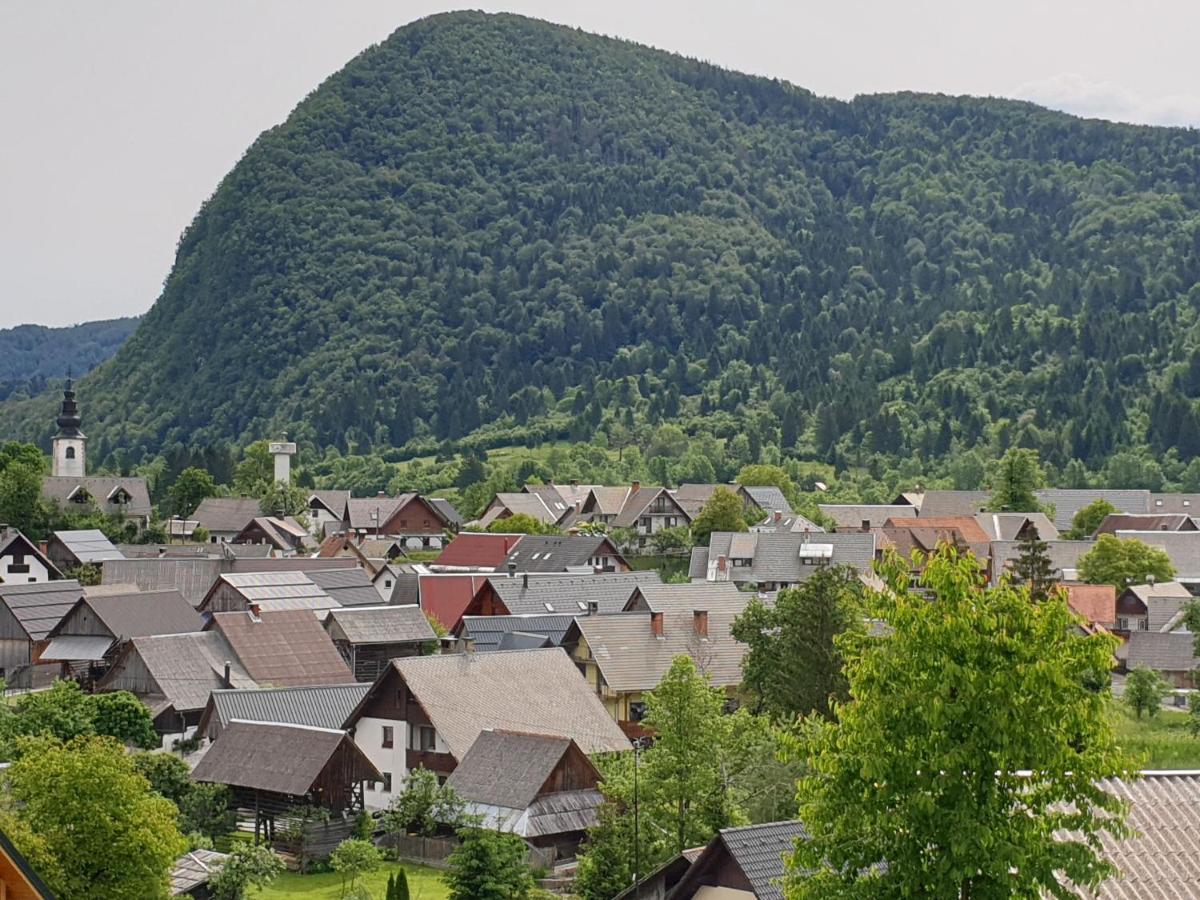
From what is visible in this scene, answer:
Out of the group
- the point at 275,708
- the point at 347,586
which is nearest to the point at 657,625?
the point at 275,708

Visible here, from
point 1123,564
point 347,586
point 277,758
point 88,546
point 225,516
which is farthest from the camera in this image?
point 225,516

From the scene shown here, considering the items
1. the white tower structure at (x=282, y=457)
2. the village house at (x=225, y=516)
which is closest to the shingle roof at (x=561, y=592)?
the village house at (x=225, y=516)

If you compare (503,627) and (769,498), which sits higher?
(503,627)

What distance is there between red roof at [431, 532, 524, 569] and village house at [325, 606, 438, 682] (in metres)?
29.5

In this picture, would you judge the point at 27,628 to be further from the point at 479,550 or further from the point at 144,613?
the point at 479,550

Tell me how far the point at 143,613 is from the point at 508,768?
25.5m

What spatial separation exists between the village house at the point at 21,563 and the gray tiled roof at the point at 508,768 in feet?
132

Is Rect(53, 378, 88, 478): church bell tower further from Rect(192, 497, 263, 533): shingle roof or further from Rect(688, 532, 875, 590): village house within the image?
Rect(688, 532, 875, 590): village house

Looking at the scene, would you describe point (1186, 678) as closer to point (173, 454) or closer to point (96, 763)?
point (96, 763)

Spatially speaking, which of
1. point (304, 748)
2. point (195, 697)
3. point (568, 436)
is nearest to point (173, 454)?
point (568, 436)

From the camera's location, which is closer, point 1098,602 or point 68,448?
point 1098,602

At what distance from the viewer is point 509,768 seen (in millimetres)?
40562

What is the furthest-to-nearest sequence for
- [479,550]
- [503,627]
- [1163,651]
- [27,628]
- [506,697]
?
[479,550] < [1163,651] < [27,628] < [503,627] < [506,697]

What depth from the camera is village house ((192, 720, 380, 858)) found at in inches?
1591
